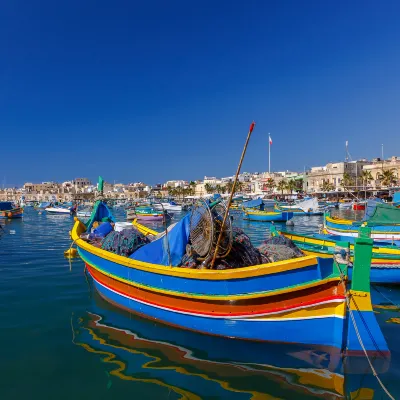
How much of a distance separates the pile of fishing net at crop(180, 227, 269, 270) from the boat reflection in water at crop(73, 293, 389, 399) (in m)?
1.49

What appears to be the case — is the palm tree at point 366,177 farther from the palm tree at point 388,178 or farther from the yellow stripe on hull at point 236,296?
the yellow stripe on hull at point 236,296

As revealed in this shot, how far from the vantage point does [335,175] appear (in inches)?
3659

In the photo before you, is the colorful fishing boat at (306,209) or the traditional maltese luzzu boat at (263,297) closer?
the traditional maltese luzzu boat at (263,297)

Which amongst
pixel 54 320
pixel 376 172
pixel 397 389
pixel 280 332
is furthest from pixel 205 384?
pixel 376 172

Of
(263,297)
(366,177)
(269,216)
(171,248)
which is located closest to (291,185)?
(366,177)

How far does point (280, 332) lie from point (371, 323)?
5.20 ft

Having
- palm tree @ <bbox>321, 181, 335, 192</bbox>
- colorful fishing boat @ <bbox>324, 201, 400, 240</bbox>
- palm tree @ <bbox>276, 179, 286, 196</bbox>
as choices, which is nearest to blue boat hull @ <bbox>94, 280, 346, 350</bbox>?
colorful fishing boat @ <bbox>324, 201, 400, 240</bbox>

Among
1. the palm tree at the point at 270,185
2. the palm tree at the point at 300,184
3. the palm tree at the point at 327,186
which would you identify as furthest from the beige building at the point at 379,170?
the palm tree at the point at 270,185

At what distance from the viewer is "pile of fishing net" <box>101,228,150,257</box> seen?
30.5 ft

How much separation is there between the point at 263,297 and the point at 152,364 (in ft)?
7.93

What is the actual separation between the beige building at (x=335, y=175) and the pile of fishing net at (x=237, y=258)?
87.4 meters

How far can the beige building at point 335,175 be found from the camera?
9069 cm

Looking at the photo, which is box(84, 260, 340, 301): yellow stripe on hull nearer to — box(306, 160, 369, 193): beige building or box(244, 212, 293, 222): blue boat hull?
Result: box(244, 212, 293, 222): blue boat hull

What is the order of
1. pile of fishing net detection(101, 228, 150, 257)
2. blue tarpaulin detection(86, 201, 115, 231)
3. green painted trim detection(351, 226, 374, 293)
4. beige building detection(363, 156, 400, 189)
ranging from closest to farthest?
1. green painted trim detection(351, 226, 374, 293)
2. pile of fishing net detection(101, 228, 150, 257)
3. blue tarpaulin detection(86, 201, 115, 231)
4. beige building detection(363, 156, 400, 189)
